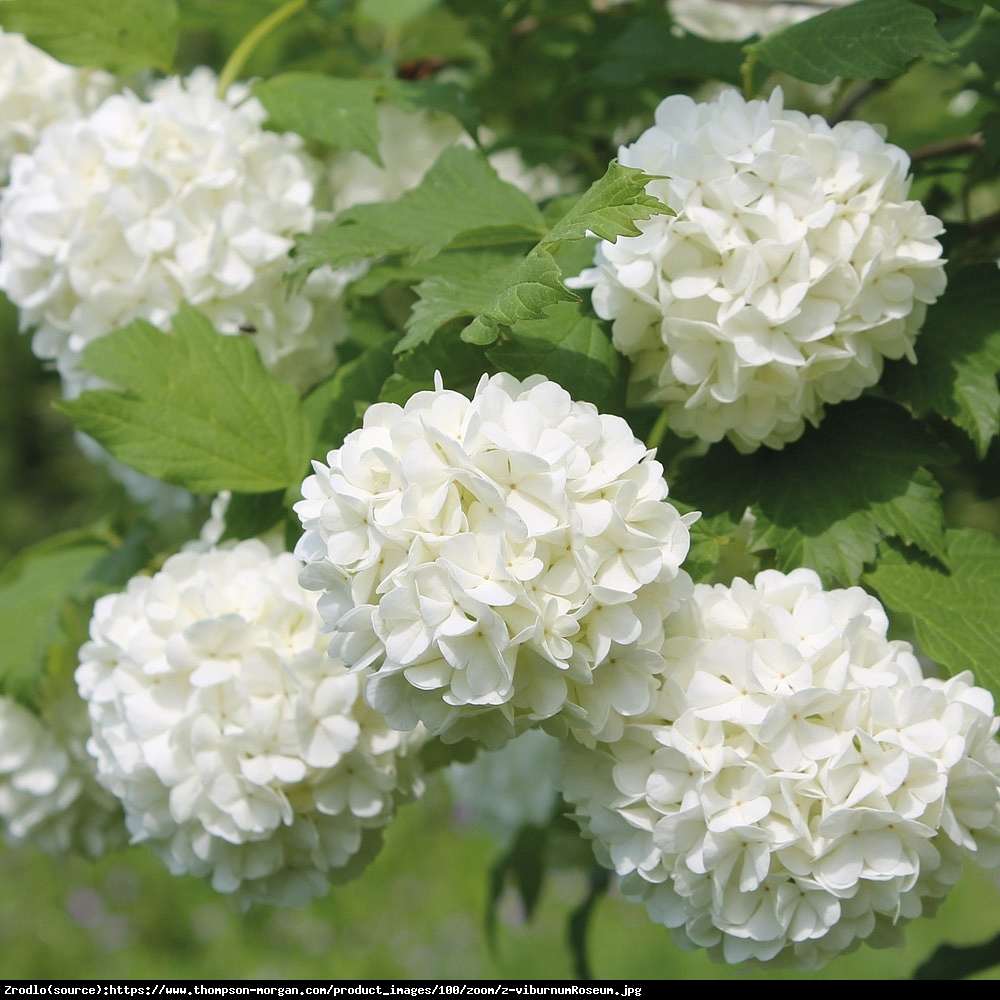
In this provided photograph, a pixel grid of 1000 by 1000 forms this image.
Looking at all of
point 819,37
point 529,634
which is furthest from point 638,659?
point 819,37

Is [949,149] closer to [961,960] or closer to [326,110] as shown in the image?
[326,110]

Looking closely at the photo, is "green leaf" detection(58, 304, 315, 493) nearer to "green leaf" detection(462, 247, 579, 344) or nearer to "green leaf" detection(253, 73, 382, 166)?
"green leaf" detection(253, 73, 382, 166)

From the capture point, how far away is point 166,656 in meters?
1.13

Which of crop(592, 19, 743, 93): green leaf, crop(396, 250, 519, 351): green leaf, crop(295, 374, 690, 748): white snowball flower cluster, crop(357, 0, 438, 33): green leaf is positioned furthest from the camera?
crop(357, 0, 438, 33): green leaf

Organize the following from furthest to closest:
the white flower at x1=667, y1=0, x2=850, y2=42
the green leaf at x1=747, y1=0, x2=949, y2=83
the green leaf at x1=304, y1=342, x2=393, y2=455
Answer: the white flower at x1=667, y1=0, x2=850, y2=42 < the green leaf at x1=304, y1=342, x2=393, y2=455 < the green leaf at x1=747, y1=0, x2=949, y2=83

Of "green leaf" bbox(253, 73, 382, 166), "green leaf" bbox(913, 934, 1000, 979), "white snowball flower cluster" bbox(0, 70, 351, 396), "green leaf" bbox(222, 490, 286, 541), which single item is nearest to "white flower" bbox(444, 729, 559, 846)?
"green leaf" bbox(913, 934, 1000, 979)

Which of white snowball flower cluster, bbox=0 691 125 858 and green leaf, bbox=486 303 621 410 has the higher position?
green leaf, bbox=486 303 621 410

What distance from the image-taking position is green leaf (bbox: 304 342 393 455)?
4.01 ft

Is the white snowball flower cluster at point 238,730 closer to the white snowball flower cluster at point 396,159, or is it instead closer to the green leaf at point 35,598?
the green leaf at point 35,598

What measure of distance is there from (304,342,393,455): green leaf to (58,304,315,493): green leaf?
3 centimetres

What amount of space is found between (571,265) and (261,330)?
0.45 meters

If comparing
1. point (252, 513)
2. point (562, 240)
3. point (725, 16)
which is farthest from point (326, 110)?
point (725, 16)

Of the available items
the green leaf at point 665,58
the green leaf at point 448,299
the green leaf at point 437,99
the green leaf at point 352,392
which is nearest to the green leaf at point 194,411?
the green leaf at point 352,392

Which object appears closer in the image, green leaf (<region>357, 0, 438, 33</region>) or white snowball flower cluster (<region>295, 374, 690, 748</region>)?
white snowball flower cluster (<region>295, 374, 690, 748</region>)
